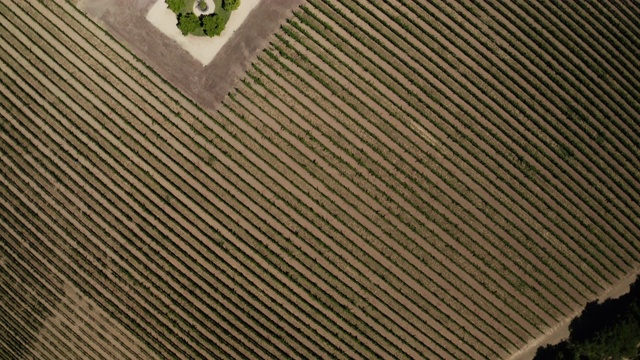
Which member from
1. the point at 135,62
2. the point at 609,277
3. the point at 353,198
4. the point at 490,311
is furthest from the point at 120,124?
the point at 609,277

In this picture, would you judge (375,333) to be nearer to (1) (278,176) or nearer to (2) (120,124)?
(1) (278,176)

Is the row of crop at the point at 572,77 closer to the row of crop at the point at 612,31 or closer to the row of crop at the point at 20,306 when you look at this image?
the row of crop at the point at 612,31

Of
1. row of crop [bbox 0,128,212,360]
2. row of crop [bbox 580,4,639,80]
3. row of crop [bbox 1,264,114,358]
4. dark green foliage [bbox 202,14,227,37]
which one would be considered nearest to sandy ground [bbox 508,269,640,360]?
row of crop [bbox 580,4,639,80]

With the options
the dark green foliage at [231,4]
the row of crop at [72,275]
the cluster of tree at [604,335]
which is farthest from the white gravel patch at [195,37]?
the cluster of tree at [604,335]

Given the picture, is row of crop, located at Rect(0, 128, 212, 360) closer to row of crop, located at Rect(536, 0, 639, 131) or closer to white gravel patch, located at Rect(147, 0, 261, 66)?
white gravel patch, located at Rect(147, 0, 261, 66)

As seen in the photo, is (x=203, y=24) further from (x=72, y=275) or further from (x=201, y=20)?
(x=72, y=275)

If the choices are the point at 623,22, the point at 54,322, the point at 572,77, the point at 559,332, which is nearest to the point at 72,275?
the point at 54,322
